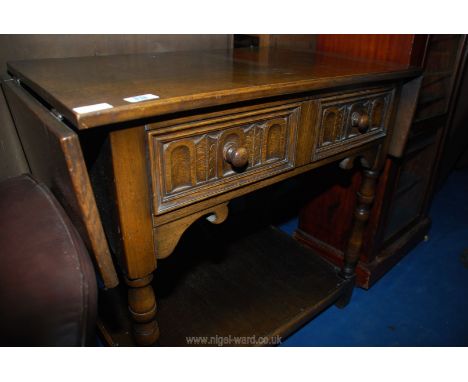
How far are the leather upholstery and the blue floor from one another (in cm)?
102

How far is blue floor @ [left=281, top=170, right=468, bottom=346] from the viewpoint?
1438mm

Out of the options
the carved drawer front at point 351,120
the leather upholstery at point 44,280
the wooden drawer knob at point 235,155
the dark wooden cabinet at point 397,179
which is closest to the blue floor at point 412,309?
the dark wooden cabinet at point 397,179

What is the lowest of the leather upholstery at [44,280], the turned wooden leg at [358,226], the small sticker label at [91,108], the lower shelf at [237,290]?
the lower shelf at [237,290]

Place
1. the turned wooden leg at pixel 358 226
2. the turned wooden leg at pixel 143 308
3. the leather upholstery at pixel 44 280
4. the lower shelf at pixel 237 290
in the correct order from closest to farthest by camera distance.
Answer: the leather upholstery at pixel 44 280 → the turned wooden leg at pixel 143 308 → the lower shelf at pixel 237 290 → the turned wooden leg at pixel 358 226

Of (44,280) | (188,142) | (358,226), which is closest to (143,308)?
(44,280)

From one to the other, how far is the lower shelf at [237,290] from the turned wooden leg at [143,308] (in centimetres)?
29

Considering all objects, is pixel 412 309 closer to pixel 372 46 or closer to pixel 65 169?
pixel 372 46

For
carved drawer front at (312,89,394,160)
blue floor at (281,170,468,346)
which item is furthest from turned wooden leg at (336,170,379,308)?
carved drawer front at (312,89,394,160)

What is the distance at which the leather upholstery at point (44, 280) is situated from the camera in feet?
1.85

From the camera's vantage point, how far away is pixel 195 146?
0.75 metres

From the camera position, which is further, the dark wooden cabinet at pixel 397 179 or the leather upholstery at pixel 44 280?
the dark wooden cabinet at pixel 397 179

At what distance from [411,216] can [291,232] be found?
65cm

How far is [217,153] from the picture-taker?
2.60 feet

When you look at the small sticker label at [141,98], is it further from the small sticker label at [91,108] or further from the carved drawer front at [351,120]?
the carved drawer front at [351,120]
